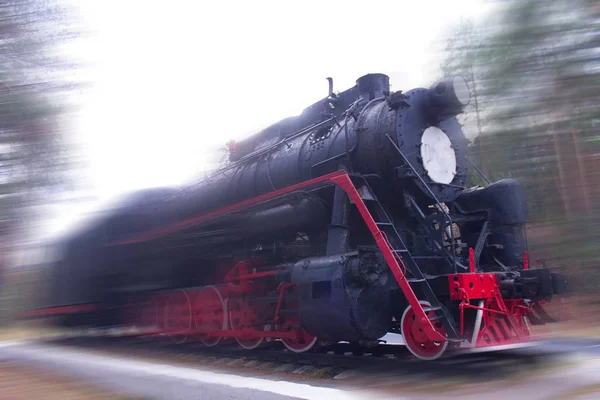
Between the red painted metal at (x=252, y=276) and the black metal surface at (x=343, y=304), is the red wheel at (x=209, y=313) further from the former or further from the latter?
the black metal surface at (x=343, y=304)

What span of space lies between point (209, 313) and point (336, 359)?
3119mm

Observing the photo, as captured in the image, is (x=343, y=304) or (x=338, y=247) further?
(x=338, y=247)

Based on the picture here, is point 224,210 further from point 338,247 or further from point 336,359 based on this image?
point 336,359

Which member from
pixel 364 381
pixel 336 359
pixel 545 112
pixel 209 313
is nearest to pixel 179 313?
pixel 209 313

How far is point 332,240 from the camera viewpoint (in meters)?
6.51

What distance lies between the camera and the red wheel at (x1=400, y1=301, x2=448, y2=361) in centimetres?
561

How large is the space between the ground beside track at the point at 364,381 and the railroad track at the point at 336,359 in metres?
0.05

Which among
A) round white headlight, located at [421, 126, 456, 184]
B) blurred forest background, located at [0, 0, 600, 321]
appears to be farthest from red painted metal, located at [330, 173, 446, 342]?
blurred forest background, located at [0, 0, 600, 321]

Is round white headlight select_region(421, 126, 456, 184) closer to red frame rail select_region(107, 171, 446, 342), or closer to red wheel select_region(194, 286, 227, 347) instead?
red frame rail select_region(107, 171, 446, 342)

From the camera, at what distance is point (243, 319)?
8.16 meters

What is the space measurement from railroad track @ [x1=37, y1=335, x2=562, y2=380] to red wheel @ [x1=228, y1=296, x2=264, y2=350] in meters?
0.15

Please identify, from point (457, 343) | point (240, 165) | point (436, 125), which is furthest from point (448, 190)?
point (240, 165)

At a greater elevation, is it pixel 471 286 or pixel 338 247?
pixel 338 247

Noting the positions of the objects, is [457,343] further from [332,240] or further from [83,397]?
[83,397]
